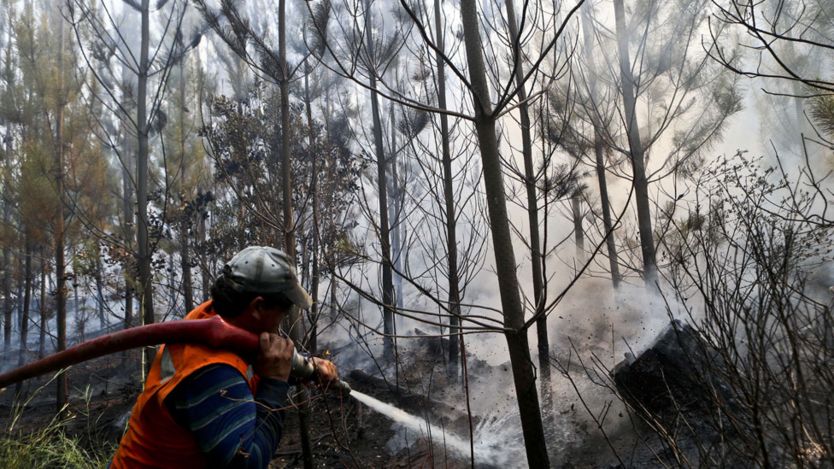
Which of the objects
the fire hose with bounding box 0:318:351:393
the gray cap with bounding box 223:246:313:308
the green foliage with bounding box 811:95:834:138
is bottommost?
the fire hose with bounding box 0:318:351:393

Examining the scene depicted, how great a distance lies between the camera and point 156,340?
1545 mm

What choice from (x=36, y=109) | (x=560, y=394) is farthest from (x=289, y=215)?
(x=36, y=109)

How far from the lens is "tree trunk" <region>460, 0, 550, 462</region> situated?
2.18m

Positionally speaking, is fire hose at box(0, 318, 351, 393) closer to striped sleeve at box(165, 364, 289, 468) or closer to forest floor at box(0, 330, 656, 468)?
striped sleeve at box(165, 364, 289, 468)

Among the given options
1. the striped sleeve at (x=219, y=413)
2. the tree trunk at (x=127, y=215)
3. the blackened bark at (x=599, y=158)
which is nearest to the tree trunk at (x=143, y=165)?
the tree trunk at (x=127, y=215)

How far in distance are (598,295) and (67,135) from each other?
1342 centimetres

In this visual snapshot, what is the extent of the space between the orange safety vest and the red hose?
0.11 feet

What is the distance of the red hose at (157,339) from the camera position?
1.48 meters

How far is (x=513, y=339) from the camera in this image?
85.9 inches

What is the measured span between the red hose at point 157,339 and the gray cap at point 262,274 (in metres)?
0.16

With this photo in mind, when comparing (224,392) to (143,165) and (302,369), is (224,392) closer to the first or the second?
(302,369)

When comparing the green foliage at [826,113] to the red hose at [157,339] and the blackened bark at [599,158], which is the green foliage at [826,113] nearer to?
the blackened bark at [599,158]

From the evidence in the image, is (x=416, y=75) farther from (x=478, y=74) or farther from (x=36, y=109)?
(x=36, y=109)

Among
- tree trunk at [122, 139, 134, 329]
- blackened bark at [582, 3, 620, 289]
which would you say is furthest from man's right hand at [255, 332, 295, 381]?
tree trunk at [122, 139, 134, 329]
